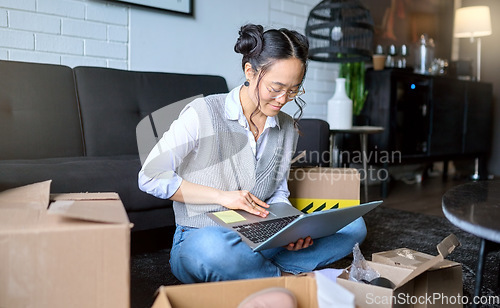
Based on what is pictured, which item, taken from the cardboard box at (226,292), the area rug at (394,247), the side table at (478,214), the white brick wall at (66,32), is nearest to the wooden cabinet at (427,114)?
the area rug at (394,247)

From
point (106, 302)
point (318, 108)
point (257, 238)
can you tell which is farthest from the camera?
point (318, 108)

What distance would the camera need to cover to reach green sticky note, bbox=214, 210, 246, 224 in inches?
43.6

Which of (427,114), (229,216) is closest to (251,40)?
(229,216)

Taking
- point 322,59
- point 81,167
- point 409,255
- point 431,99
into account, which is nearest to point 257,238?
point 409,255

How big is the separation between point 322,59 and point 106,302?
8.07ft

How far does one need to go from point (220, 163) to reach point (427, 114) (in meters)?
2.81

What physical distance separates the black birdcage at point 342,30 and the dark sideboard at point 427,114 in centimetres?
48

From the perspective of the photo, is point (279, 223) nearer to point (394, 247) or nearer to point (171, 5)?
point (394, 247)

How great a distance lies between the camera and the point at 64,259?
2.31ft

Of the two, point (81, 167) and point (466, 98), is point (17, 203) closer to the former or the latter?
point (81, 167)

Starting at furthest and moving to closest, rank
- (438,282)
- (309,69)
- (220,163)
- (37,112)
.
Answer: (309,69)
(37,112)
(220,163)
(438,282)

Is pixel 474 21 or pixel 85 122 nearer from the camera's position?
pixel 85 122

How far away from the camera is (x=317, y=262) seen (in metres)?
1.32

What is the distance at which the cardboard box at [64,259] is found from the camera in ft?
2.25
